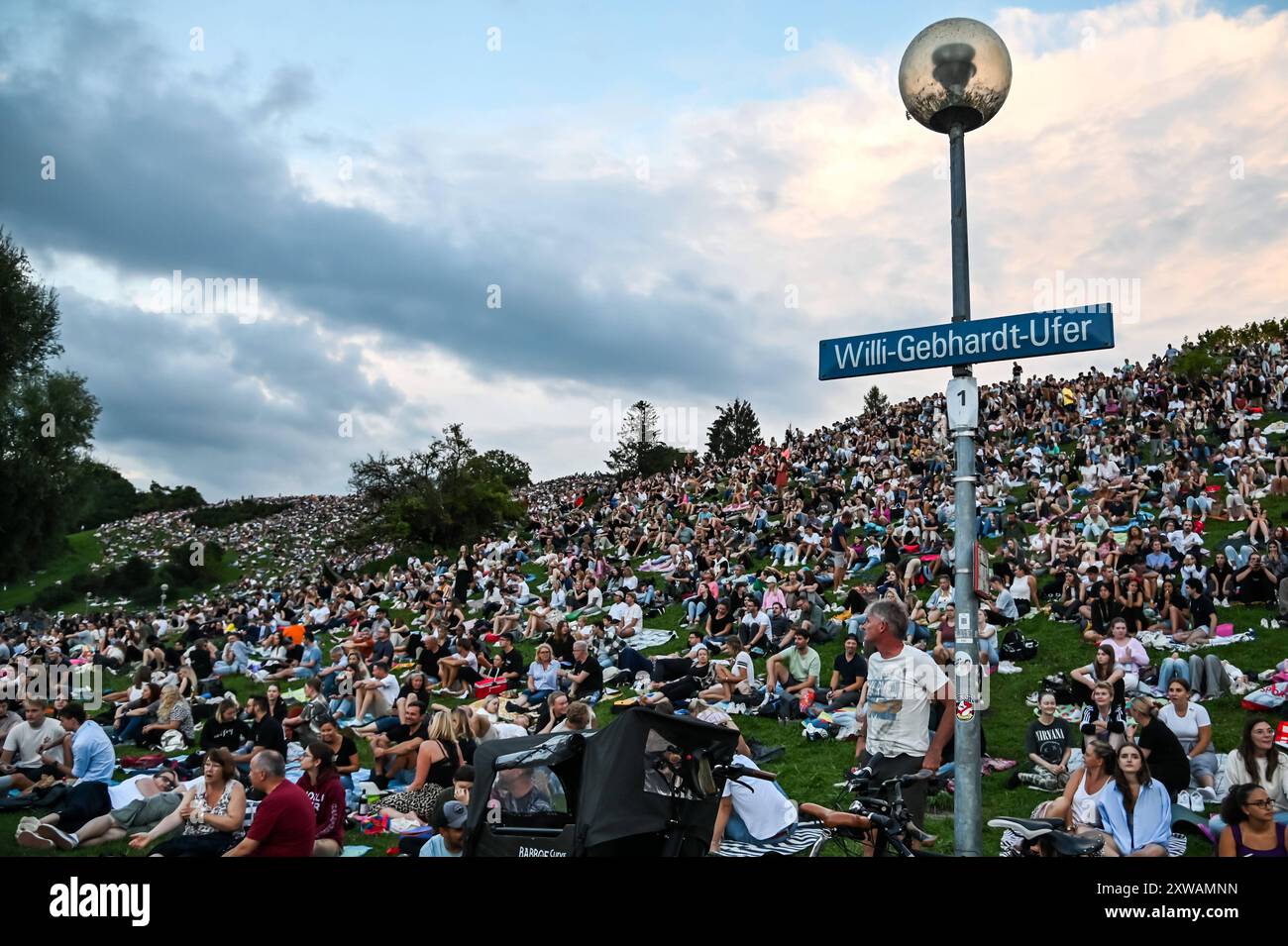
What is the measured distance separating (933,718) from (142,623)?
2492 centimetres

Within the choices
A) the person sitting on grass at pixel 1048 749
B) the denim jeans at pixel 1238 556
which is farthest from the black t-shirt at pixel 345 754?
the denim jeans at pixel 1238 556

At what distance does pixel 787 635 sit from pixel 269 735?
332 inches

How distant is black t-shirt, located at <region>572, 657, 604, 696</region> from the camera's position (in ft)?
53.7

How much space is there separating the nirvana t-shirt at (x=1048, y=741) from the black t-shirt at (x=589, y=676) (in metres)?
7.81

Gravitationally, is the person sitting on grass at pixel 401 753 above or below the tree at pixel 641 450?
below

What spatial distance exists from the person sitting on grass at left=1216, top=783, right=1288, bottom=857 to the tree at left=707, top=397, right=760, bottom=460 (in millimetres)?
83608

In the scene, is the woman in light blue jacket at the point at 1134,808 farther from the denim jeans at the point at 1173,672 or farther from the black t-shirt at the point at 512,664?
the black t-shirt at the point at 512,664

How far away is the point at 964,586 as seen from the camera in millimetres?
5008

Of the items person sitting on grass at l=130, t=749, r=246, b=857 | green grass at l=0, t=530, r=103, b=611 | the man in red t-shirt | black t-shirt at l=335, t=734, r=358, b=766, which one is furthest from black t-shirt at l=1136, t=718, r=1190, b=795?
green grass at l=0, t=530, r=103, b=611

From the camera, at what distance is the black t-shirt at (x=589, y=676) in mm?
16359

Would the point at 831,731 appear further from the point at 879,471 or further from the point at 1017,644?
the point at 879,471

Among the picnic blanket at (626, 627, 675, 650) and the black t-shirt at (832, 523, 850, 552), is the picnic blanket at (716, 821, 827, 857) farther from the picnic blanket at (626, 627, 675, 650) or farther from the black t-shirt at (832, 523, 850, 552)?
the black t-shirt at (832, 523, 850, 552)

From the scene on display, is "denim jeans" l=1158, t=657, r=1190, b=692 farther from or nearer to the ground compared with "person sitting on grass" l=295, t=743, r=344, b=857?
farther from the ground
